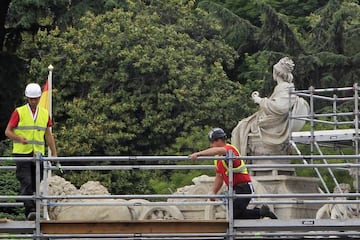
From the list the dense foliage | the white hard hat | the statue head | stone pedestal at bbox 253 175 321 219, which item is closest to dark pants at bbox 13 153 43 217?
the white hard hat

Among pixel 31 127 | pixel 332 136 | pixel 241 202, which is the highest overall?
pixel 332 136

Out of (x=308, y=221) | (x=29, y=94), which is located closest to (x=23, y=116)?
(x=29, y=94)

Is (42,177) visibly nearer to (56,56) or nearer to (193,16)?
(56,56)

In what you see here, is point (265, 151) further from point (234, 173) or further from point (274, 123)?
point (234, 173)

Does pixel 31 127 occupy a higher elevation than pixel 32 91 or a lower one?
lower

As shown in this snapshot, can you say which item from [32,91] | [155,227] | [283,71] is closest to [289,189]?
[283,71]

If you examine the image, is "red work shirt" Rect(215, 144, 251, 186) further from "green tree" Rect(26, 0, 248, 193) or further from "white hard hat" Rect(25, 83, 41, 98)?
"green tree" Rect(26, 0, 248, 193)

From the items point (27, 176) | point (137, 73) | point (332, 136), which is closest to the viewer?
point (27, 176)

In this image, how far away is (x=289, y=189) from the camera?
78.3 feet

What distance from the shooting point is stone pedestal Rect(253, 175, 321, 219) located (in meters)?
23.3

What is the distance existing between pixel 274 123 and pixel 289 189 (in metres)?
1.35

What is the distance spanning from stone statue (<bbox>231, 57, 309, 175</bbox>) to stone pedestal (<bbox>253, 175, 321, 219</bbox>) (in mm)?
774

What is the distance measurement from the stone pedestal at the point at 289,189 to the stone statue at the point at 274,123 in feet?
2.54

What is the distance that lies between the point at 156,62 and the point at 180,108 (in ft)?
5.14
